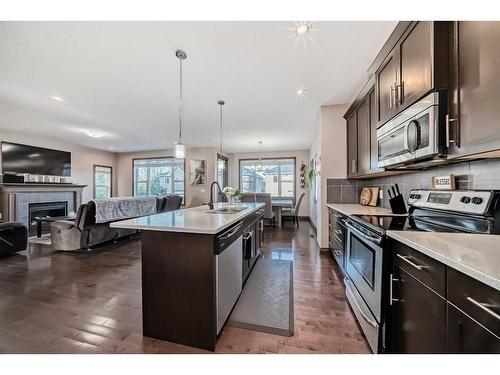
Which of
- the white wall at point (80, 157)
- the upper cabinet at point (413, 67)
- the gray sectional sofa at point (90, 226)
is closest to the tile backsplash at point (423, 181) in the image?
the upper cabinet at point (413, 67)

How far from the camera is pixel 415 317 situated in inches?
40.3

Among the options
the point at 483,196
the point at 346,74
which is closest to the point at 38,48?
the point at 346,74

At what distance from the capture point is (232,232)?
1654mm

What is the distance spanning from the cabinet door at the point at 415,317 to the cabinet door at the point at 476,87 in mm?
789

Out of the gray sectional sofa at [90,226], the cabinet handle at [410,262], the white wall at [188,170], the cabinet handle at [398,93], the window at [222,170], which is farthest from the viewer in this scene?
the window at [222,170]

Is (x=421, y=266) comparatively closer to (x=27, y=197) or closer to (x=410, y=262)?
(x=410, y=262)

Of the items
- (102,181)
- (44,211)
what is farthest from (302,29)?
(102,181)

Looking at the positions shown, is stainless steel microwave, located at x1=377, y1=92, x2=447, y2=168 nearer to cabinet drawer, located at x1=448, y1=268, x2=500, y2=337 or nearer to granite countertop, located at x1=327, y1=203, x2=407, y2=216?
granite countertop, located at x1=327, y1=203, x2=407, y2=216

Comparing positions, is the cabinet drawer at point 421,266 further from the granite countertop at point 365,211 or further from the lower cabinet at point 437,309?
the granite countertop at point 365,211

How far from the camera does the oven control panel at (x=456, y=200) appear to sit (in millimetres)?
1173

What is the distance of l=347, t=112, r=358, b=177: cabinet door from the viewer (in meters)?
2.98

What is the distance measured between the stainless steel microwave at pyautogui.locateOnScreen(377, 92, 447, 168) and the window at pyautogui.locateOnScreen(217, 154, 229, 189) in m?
5.88

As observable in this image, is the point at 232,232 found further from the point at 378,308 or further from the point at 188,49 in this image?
the point at 188,49

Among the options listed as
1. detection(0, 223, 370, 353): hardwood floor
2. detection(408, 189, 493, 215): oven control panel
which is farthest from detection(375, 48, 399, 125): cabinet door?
detection(0, 223, 370, 353): hardwood floor
